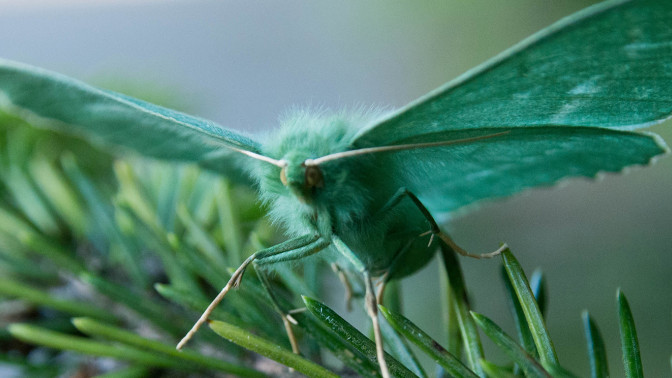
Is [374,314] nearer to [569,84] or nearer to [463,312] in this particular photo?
[463,312]

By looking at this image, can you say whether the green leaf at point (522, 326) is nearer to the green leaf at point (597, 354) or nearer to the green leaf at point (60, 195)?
the green leaf at point (597, 354)

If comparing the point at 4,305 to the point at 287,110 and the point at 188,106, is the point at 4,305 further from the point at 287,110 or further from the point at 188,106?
the point at 188,106

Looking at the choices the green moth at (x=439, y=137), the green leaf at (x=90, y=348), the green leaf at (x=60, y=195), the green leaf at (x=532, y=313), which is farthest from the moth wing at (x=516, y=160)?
the green leaf at (x=60, y=195)

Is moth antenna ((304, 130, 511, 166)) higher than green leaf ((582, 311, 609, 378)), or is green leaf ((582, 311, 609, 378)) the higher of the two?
moth antenna ((304, 130, 511, 166))

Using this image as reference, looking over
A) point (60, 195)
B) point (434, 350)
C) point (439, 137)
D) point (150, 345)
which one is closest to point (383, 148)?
point (439, 137)

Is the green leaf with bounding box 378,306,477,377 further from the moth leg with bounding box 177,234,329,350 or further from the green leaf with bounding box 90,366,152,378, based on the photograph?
the green leaf with bounding box 90,366,152,378

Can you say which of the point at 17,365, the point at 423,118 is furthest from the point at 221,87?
the point at 423,118

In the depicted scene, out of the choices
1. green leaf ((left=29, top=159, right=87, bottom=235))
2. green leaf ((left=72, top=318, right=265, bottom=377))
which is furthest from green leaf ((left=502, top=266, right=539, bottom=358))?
green leaf ((left=29, top=159, right=87, bottom=235))
